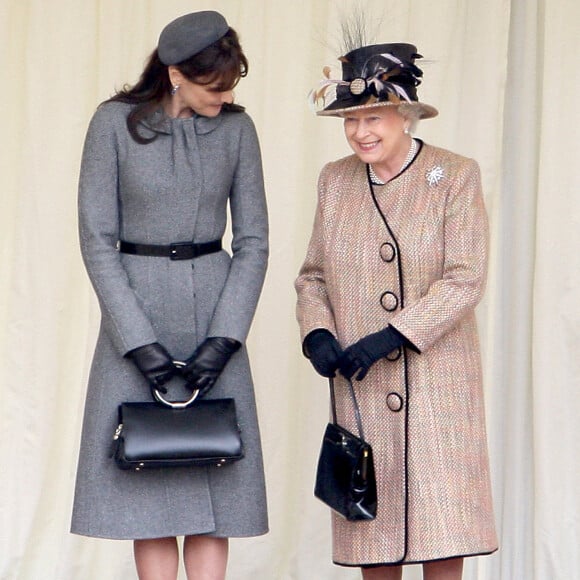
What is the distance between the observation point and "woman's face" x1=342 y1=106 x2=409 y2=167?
3.25 m

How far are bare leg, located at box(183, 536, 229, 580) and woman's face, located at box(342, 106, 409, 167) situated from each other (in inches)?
39.9

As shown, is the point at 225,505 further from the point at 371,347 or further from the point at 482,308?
the point at 482,308

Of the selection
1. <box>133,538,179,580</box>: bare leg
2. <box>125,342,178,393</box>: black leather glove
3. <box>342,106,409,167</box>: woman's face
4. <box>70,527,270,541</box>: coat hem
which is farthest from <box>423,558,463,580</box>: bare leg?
<box>342,106,409,167</box>: woman's face

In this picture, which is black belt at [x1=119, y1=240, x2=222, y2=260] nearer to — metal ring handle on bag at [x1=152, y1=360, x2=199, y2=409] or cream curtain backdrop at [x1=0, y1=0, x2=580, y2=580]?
metal ring handle on bag at [x1=152, y1=360, x2=199, y2=409]

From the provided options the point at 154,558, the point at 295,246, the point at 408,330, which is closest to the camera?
the point at 408,330

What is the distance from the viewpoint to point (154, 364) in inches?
128

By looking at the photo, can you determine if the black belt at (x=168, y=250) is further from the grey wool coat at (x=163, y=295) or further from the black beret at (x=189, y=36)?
the black beret at (x=189, y=36)

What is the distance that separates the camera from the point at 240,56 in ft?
10.8

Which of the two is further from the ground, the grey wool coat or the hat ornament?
the hat ornament

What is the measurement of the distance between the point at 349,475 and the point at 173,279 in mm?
636

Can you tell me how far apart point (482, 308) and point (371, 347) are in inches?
46.7

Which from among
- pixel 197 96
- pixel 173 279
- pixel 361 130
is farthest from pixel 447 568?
pixel 197 96

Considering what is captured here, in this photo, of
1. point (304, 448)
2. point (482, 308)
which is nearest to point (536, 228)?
point (482, 308)

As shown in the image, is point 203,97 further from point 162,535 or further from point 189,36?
point 162,535
